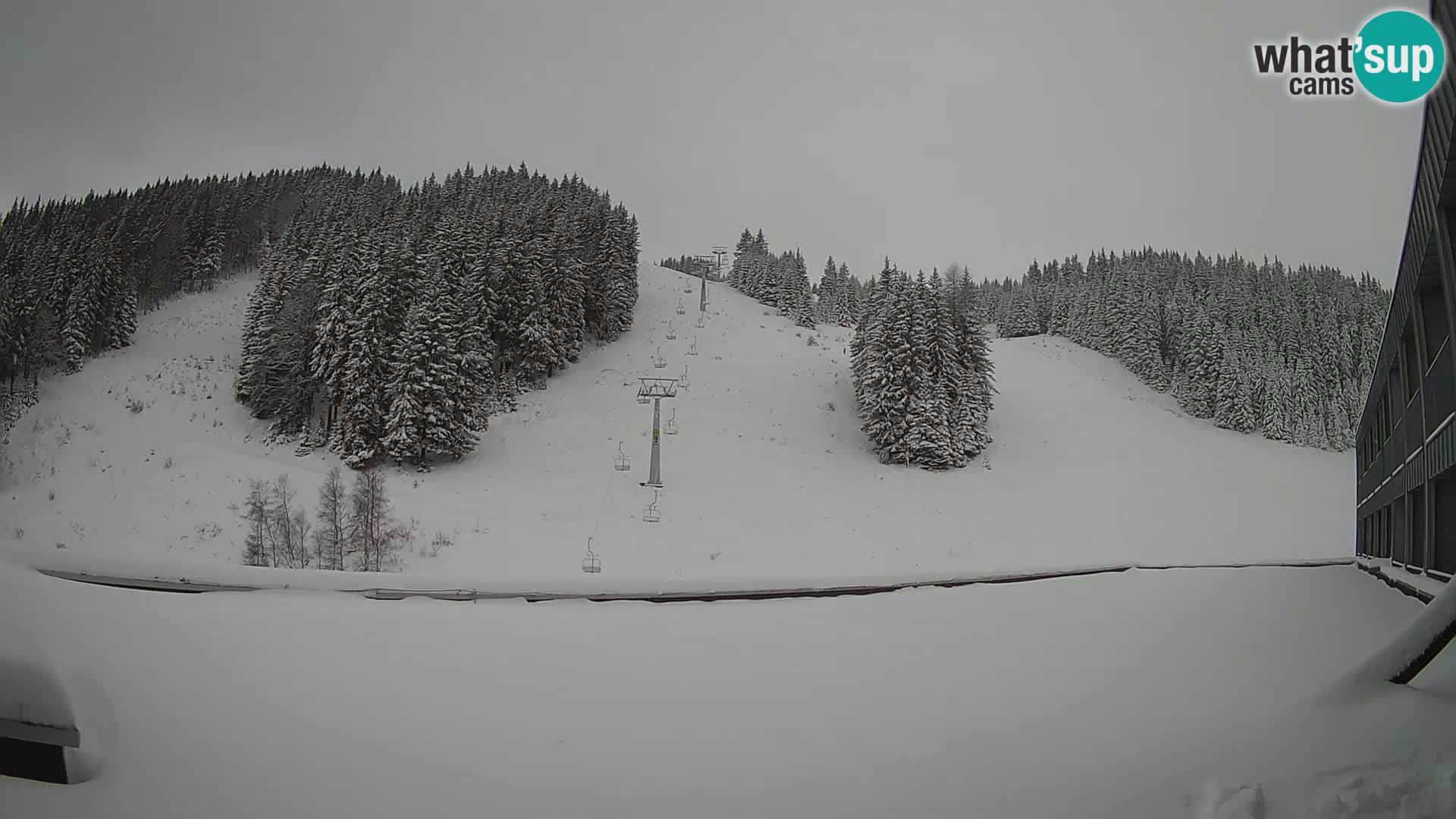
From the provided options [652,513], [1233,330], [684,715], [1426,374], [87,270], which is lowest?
[652,513]

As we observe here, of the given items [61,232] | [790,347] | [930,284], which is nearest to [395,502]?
[61,232]

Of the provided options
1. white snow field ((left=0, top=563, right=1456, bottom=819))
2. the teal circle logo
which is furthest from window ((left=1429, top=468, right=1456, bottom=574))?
the teal circle logo

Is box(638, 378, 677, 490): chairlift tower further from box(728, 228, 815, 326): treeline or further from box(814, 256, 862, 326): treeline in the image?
box(814, 256, 862, 326): treeline

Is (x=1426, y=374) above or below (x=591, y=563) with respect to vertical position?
above

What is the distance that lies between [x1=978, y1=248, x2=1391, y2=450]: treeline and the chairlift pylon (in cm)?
3117

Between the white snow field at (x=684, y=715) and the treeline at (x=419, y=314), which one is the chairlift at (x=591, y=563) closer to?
the treeline at (x=419, y=314)

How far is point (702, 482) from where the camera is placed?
2806 cm

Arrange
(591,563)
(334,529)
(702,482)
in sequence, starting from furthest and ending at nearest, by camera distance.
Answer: (702,482) → (591,563) → (334,529)

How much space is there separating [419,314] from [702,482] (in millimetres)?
15517

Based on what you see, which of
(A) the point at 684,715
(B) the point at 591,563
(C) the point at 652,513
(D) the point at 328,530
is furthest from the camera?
(C) the point at 652,513

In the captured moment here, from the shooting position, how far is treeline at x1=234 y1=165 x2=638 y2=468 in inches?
1099

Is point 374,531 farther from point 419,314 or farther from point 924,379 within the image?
point 924,379

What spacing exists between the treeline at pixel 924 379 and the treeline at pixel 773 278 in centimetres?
2493

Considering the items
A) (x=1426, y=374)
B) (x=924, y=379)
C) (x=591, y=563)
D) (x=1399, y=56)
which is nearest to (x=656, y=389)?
(x=924, y=379)
